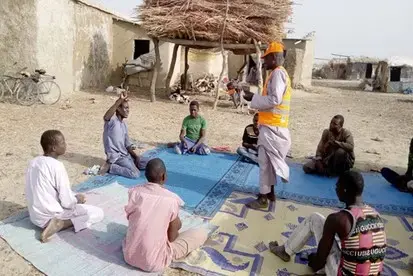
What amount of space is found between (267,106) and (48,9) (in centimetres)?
831

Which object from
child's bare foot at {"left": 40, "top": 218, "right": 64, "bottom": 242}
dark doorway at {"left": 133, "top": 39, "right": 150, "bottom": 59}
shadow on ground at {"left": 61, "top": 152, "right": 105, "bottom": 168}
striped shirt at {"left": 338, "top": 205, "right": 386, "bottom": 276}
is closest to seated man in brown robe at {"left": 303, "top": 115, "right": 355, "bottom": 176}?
striped shirt at {"left": 338, "top": 205, "right": 386, "bottom": 276}

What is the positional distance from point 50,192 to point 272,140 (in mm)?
2207

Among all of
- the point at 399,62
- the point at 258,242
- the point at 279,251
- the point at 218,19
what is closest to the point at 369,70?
the point at 399,62

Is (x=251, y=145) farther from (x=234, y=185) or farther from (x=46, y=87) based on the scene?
(x=46, y=87)

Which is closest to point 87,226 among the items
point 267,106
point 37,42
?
point 267,106

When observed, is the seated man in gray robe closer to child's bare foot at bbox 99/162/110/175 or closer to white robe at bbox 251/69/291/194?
child's bare foot at bbox 99/162/110/175

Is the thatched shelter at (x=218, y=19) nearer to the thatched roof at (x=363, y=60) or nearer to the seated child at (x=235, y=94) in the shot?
the seated child at (x=235, y=94)

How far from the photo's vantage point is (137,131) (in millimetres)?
7492

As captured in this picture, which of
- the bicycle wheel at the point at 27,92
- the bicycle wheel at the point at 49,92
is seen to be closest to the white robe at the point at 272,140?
the bicycle wheel at the point at 27,92

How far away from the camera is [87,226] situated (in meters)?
3.25

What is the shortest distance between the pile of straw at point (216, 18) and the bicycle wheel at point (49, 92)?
3.07 m

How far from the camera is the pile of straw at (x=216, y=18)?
1004 centimetres

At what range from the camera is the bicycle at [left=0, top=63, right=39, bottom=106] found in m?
9.17

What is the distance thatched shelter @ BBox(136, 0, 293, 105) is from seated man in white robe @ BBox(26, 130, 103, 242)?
773 cm
